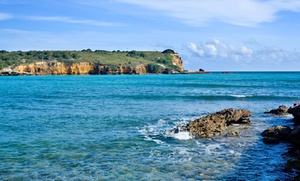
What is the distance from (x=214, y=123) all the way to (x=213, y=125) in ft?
1.15

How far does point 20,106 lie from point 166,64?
16833 cm

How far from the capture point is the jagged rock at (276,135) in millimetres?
17859

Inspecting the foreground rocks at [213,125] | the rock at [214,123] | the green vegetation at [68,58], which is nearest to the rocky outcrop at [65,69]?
the green vegetation at [68,58]

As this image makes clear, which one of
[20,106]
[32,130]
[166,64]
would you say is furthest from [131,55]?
[32,130]

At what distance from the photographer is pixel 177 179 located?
11914mm

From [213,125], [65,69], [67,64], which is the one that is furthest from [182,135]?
[65,69]

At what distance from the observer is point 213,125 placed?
67.8ft

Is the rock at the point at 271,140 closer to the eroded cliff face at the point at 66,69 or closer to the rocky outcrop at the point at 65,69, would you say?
the rocky outcrop at the point at 65,69

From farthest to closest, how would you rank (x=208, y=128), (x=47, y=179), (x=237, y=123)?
(x=237, y=123) → (x=208, y=128) → (x=47, y=179)

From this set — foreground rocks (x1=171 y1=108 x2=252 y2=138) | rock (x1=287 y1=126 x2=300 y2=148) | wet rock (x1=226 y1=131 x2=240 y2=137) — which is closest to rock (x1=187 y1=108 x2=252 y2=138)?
foreground rocks (x1=171 y1=108 x2=252 y2=138)

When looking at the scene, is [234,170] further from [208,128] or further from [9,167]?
[9,167]

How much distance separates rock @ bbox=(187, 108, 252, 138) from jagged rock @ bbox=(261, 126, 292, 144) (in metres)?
2.71

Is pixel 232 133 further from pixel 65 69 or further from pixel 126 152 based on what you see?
pixel 65 69

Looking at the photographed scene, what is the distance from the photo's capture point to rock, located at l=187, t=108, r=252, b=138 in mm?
19609
